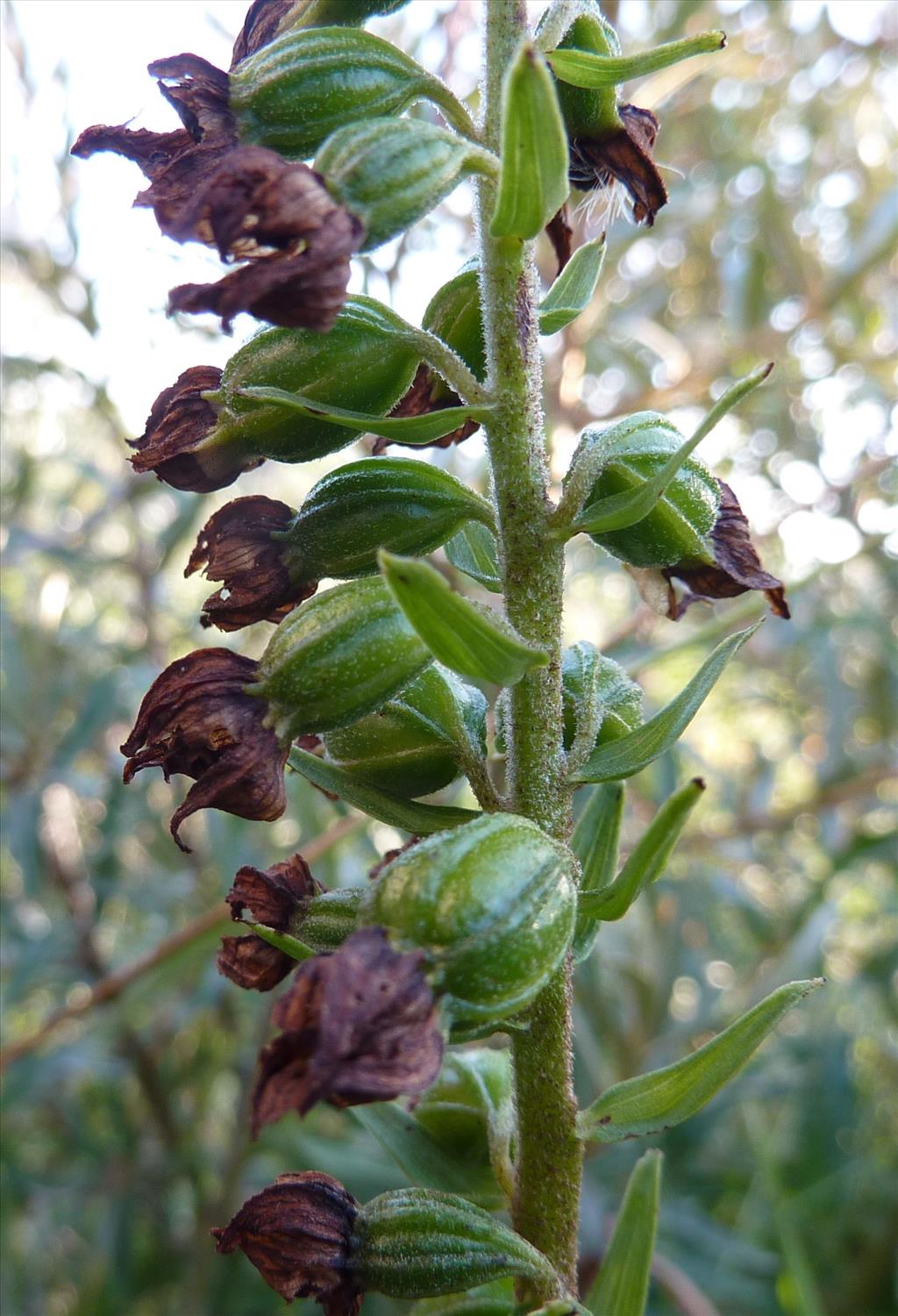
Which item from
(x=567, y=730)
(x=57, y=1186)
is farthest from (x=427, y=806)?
(x=57, y=1186)

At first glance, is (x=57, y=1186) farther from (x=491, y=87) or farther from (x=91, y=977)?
(x=491, y=87)

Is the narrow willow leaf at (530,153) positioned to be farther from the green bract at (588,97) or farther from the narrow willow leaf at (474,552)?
the narrow willow leaf at (474,552)

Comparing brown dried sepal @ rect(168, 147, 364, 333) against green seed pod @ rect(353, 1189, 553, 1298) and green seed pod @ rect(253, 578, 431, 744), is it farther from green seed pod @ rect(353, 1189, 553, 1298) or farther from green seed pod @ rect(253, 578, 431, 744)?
green seed pod @ rect(353, 1189, 553, 1298)

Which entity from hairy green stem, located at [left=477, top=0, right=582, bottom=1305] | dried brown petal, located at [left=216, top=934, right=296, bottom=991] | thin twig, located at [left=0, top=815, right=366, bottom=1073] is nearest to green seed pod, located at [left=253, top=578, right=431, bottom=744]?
hairy green stem, located at [left=477, top=0, right=582, bottom=1305]

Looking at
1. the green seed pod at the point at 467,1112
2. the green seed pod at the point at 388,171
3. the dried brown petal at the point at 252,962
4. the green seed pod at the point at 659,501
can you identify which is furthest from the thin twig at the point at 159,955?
the green seed pod at the point at 388,171

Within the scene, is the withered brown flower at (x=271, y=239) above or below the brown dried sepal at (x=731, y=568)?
above
